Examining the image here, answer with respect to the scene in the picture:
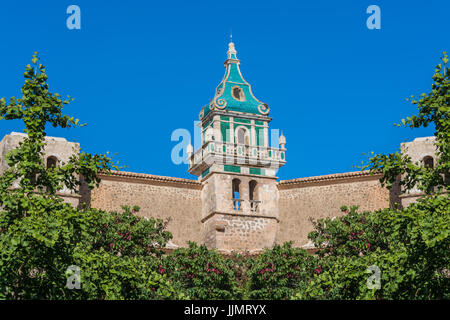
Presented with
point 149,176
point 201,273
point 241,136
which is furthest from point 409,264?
point 241,136

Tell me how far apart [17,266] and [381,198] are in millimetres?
21805

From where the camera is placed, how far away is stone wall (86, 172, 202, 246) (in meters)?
33.7

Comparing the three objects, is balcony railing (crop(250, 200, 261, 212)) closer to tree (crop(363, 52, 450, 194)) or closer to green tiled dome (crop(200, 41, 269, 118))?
green tiled dome (crop(200, 41, 269, 118))

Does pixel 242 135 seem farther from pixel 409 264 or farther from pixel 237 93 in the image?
pixel 409 264

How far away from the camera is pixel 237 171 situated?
3581 cm

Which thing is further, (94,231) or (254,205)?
(254,205)

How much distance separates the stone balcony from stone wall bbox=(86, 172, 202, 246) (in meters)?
1.20

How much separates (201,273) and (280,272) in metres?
3.08

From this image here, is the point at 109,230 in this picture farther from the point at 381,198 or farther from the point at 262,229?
the point at 381,198

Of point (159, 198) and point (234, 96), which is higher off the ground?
point (234, 96)

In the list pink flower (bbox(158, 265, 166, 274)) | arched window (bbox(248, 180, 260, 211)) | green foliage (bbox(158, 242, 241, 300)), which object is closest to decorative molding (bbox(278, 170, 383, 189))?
arched window (bbox(248, 180, 260, 211))

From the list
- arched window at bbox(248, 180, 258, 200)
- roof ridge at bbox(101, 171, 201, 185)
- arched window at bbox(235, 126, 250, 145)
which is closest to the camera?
roof ridge at bbox(101, 171, 201, 185)

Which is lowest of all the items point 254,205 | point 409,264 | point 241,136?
point 409,264
